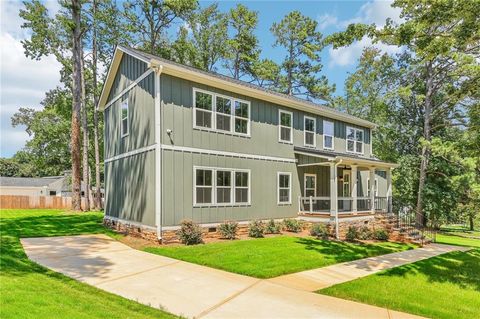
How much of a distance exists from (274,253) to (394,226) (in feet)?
30.0

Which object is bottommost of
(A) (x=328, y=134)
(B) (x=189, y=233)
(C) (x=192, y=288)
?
(C) (x=192, y=288)

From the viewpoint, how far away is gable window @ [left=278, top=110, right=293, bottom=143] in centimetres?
1691

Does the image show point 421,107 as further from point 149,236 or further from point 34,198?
point 34,198

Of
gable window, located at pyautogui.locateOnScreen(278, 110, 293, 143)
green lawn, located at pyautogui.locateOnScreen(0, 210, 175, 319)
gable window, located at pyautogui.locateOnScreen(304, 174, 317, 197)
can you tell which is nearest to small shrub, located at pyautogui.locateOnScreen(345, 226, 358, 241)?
gable window, located at pyautogui.locateOnScreen(304, 174, 317, 197)

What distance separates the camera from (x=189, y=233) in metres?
11.7

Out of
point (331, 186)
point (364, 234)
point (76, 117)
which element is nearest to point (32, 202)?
point (76, 117)

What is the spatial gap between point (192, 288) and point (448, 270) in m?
8.12

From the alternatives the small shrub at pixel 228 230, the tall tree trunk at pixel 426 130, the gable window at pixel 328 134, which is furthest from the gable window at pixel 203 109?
the tall tree trunk at pixel 426 130

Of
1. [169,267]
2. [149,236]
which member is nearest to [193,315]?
[169,267]

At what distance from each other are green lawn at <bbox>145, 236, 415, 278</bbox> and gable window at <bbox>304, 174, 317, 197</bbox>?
503 centimetres

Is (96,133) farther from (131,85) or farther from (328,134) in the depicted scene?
(328,134)

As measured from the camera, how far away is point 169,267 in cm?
853

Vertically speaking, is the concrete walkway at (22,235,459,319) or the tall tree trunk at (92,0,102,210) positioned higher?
the tall tree trunk at (92,0,102,210)

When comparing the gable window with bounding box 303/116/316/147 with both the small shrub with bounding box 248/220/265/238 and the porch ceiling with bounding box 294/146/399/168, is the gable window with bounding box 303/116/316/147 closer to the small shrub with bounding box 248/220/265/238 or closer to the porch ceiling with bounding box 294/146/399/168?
the porch ceiling with bounding box 294/146/399/168
